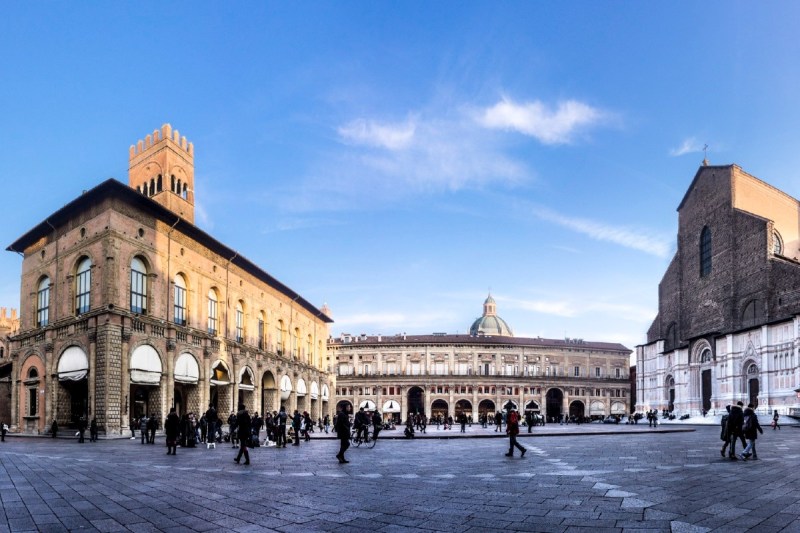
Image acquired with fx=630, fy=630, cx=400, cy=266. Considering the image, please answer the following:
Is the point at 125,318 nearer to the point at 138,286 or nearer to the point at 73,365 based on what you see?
the point at 138,286

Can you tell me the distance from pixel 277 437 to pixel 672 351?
170ft

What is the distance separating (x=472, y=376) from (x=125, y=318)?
62141mm

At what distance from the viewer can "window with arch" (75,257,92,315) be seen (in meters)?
32.0

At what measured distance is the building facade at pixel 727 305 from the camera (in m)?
49.8

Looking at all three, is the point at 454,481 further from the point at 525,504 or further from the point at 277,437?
the point at 277,437

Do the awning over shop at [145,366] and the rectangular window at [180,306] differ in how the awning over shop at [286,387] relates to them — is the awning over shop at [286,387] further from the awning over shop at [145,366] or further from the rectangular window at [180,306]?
the awning over shop at [145,366]

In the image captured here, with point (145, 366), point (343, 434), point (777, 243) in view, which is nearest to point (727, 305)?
point (777, 243)

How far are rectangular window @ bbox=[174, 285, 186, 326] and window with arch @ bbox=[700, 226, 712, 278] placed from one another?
4881cm

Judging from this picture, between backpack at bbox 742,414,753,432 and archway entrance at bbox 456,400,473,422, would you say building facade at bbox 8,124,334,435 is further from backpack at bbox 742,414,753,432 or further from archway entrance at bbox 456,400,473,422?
archway entrance at bbox 456,400,473,422

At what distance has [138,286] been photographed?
3259cm

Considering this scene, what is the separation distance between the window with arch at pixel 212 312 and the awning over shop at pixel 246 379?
14.1 ft

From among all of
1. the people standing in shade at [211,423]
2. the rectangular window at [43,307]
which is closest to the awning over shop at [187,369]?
the rectangular window at [43,307]

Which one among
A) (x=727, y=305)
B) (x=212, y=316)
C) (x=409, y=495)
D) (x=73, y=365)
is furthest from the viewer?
(x=727, y=305)

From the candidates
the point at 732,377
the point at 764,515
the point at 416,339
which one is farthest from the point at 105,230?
the point at 416,339
